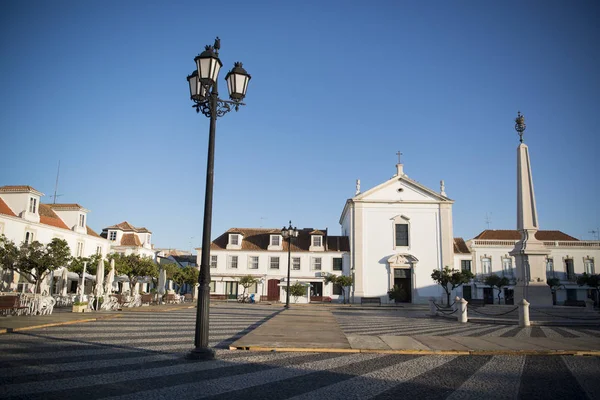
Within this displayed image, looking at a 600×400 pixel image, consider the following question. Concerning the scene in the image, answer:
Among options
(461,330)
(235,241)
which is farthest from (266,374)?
(235,241)

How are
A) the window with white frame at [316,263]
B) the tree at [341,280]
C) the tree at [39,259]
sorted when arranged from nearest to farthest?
1. the tree at [39,259]
2. the tree at [341,280]
3. the window with white frame at [316,263]

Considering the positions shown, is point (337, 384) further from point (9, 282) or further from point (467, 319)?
point (9, 282)

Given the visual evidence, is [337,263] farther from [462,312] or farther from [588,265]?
[588,265]

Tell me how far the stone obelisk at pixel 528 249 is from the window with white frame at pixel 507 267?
30.0 m

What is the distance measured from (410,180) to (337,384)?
42.0 meters

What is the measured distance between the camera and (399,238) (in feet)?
149

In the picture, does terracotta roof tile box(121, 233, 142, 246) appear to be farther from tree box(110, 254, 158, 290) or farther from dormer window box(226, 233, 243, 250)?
tree box(110, 254, 158, 290)

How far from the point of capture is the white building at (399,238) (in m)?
43.8

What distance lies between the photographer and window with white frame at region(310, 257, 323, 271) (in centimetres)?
4734

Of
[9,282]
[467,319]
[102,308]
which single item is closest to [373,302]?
[467,319]

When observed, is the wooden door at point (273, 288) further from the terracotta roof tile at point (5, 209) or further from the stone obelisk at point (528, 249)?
the stone obelisk at point (528, 249)

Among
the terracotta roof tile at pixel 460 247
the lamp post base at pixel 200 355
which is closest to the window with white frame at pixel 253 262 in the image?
the terracotta roof tile at pixel 460 247

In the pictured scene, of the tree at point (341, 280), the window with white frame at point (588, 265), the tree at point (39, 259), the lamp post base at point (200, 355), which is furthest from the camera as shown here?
the window with white frame at point (588, 265)

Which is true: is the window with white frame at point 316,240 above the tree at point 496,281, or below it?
above
